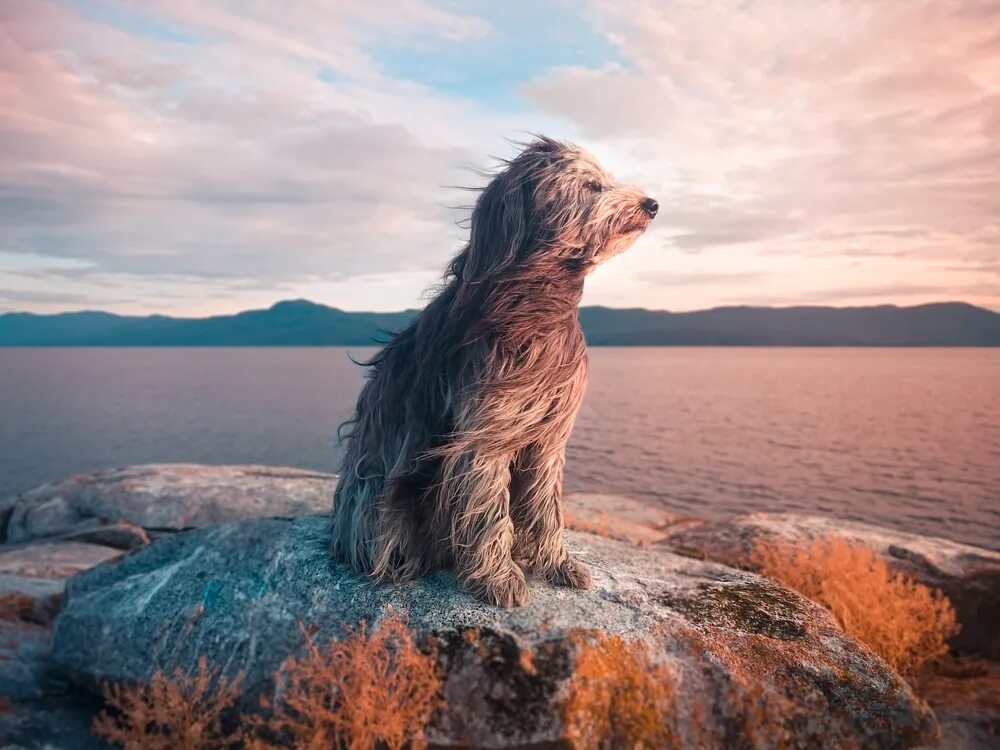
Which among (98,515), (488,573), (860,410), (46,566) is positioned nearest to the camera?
(488,573)

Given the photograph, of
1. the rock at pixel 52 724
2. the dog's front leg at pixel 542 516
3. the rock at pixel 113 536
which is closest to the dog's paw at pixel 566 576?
the dog's front leg at pixel 542 516

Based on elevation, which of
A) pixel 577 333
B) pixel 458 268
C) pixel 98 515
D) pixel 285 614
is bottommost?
pixel 98 515

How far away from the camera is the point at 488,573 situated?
5211 mm

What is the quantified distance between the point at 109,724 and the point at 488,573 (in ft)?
8.47

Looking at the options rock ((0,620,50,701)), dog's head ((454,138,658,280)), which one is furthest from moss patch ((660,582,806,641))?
rock ((0,620,50,701))

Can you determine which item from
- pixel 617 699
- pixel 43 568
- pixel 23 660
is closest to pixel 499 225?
pixel 617 699

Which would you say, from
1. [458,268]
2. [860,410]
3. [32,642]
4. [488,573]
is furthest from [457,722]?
[860,410]

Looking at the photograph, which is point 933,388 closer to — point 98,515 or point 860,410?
point 860,410

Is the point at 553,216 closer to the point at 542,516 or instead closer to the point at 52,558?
the point at 542,516

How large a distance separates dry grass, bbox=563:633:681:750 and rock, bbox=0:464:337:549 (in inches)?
284

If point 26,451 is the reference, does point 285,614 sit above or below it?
above

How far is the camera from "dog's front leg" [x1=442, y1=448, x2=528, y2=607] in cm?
506

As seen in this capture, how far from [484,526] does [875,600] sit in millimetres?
5255

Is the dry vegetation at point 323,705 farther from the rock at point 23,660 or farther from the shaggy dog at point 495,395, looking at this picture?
the rock at point 23,660
